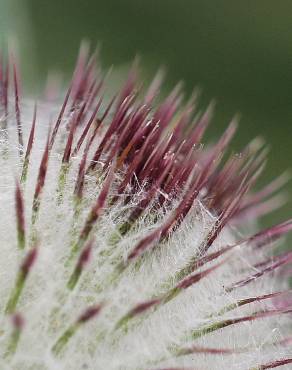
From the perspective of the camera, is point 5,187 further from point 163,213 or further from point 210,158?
point 210,158

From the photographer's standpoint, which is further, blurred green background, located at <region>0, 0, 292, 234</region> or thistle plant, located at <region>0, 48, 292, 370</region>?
blurred green background, located at <region>0, 0, 292, 234</region>

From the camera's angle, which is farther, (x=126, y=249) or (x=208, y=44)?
(x=208, y=44)

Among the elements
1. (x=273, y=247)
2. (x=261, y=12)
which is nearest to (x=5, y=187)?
(x=273, y=247)

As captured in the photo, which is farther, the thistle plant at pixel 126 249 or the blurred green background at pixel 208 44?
the blurred green background at pixel 208 44

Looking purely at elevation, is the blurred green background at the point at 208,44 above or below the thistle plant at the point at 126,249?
below
